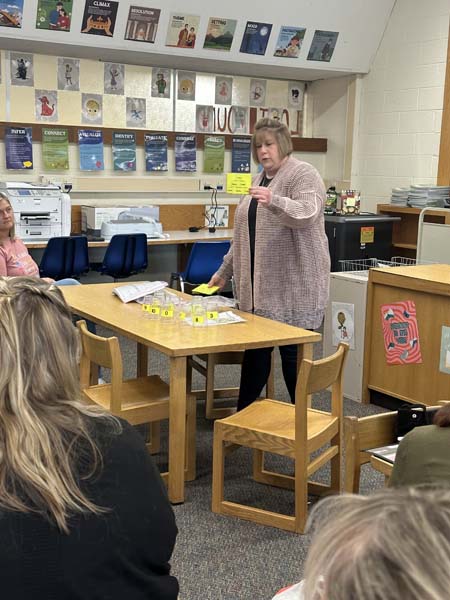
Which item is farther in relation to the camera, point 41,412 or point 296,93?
point 296,93

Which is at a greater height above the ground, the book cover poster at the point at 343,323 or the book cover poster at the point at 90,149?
the book cover poster at the point at 90,149

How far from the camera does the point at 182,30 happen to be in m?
6.23

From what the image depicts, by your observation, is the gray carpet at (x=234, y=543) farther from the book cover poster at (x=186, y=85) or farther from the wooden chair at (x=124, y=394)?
the book cover poster at (x=186, y=85)

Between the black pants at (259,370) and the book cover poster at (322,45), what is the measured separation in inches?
171

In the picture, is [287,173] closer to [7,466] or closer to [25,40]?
[7,466]

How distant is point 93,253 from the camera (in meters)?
6.56

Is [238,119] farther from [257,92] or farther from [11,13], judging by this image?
[11,13]

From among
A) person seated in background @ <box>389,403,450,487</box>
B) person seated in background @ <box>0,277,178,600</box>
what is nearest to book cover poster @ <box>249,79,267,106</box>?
person seated in background @ <box>389,403,450,487</box>

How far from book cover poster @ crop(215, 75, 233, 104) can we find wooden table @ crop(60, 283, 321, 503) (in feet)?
14.2

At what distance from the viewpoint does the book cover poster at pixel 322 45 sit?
270 inches

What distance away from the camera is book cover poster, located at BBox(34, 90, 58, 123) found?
20.9 feet

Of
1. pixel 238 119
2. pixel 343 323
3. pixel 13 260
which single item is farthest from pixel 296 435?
pixel 238 119

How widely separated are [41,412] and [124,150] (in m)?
5.80

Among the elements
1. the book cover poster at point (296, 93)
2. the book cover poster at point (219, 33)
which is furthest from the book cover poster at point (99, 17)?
the book cover poster at point (296, 93)
